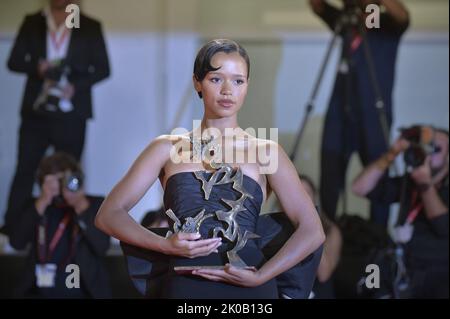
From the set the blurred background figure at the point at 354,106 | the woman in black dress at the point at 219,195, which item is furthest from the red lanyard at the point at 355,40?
the woman in black dress at the point at 219,195

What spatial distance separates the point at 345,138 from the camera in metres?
3.69

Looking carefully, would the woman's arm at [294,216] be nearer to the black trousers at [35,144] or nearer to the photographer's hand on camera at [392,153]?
the photographer's hand on camera at [392,153]

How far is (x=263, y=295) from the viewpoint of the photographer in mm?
1941

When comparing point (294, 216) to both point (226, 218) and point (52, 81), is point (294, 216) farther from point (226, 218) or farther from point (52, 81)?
point (52, 81)

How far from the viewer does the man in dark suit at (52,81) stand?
3555mm

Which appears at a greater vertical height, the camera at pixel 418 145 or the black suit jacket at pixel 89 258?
the camera at pixel 418 145

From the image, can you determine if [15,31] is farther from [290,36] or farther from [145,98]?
[290,36]

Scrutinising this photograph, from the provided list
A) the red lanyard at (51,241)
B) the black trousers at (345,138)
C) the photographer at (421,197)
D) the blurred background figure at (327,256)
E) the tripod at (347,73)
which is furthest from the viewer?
the black trousers at (345,138)

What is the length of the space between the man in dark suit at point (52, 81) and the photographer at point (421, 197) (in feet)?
3.64

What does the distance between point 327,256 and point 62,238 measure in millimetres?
903

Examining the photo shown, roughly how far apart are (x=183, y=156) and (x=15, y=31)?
2173mm

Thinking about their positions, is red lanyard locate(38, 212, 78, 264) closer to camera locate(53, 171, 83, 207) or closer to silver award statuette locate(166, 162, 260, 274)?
camera locate(53, 171, 83, 207)

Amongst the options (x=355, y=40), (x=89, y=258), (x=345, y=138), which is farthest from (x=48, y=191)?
(x=355, y=40)

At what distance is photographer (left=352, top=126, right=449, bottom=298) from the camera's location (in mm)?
3287
